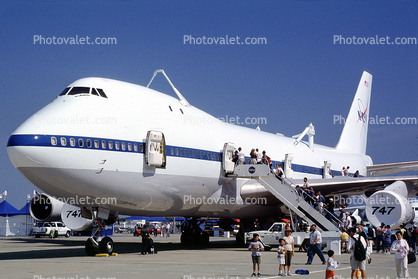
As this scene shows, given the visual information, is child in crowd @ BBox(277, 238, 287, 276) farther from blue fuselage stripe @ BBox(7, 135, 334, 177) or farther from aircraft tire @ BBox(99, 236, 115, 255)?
aircraft tire @ BBox(99, 236, 115, 255)

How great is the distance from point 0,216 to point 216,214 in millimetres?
34001

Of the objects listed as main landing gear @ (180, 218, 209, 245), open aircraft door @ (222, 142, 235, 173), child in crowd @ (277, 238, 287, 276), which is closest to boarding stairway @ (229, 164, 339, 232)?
open aircraft door @ (222, 142, 235, 173)

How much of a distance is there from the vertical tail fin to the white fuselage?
14936 millimetres

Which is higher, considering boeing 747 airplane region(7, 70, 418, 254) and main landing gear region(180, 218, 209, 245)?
boeing 747 airplane region(7, 70, 418, 254)

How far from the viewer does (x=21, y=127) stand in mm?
14430

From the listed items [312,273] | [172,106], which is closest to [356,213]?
[172,106]

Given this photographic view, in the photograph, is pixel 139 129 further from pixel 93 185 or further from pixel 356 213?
pixel 356 213

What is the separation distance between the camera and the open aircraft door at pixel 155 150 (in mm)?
16094

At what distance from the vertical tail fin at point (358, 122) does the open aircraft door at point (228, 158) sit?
15.0 meters

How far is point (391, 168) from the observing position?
29328 millimetres

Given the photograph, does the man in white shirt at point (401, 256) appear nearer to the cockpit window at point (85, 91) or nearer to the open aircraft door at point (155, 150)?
the open aircraft door at point (155, 150)

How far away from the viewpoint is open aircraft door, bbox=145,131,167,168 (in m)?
16.1

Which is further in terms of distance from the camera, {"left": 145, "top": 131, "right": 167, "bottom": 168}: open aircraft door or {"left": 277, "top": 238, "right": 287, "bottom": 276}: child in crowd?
{"left": 145, "top": 131, "right": 167, "bottom": 168}: open aircraft door

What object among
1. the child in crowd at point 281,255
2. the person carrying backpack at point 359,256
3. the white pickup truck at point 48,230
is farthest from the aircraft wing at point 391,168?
the white pickup truck at point 48,230
